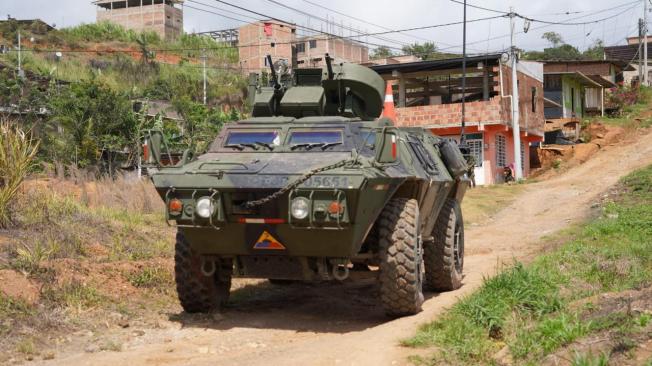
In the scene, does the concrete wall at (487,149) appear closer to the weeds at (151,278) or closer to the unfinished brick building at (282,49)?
the weeds at (151,278)

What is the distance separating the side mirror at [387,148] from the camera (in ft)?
22.3

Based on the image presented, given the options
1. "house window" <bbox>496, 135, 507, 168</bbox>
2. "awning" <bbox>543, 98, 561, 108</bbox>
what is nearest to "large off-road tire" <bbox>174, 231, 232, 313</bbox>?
"house window" <bbox>496, 135, 507, 168</bbox>

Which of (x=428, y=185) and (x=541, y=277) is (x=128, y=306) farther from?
(x=541, y=277)

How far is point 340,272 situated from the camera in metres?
7.45

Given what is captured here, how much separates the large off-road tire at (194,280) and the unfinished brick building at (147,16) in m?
50.1

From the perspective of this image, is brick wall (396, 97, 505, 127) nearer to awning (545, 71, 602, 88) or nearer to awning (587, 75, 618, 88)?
awning (545, 71, 602, 88)

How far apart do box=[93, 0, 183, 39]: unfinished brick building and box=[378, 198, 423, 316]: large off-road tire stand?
5094 cm

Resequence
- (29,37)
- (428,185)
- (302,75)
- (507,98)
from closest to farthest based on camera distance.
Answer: (428,185) < (302,75) < (507,98) < (29,37)

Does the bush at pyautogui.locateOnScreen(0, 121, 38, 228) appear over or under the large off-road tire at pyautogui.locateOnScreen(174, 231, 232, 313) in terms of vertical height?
A: over

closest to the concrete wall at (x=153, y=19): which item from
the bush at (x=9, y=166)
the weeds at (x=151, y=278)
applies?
the bush at (x=9, y=166)

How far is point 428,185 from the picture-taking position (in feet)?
26.5

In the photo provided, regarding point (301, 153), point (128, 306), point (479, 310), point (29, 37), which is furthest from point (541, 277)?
point (29, 37)

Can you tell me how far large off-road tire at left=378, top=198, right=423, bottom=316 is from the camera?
7062 millimetres

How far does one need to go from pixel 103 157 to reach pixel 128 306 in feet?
54.2
